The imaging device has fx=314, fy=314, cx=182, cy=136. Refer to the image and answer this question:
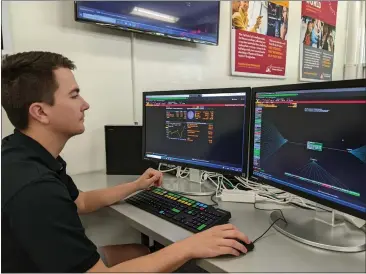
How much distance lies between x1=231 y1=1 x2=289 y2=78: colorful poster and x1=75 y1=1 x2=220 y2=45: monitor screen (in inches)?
12.3

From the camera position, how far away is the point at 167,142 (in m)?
1.46

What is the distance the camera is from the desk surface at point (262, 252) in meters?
0.75

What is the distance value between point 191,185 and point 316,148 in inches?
26.1

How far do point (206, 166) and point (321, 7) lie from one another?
245 cm

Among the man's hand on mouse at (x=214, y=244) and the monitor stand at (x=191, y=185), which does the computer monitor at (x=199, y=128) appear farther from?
the man's hand on mouse at (x=214, y=244)

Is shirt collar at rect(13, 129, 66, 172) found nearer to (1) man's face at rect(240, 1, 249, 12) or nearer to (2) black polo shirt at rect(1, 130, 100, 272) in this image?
(2) black polo shirt at rect(1, 130, 100, 272)

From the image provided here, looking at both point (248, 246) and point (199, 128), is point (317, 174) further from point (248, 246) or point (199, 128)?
point (199, 128)

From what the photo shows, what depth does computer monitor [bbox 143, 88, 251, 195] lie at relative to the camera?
3.94 ft

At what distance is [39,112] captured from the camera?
93 centimetres

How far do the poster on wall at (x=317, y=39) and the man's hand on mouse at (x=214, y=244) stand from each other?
95.1 inches

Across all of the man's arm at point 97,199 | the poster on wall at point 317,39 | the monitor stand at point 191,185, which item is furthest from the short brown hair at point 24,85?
the poster on wall at point 317,39

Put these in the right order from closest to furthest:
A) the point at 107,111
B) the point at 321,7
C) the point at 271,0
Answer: the point at 107,111, the point at 271,0, the point at 321,7

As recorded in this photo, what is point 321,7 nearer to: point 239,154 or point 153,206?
point 239,154

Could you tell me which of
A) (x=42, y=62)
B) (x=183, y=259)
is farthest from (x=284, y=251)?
(x=42, y=62)
